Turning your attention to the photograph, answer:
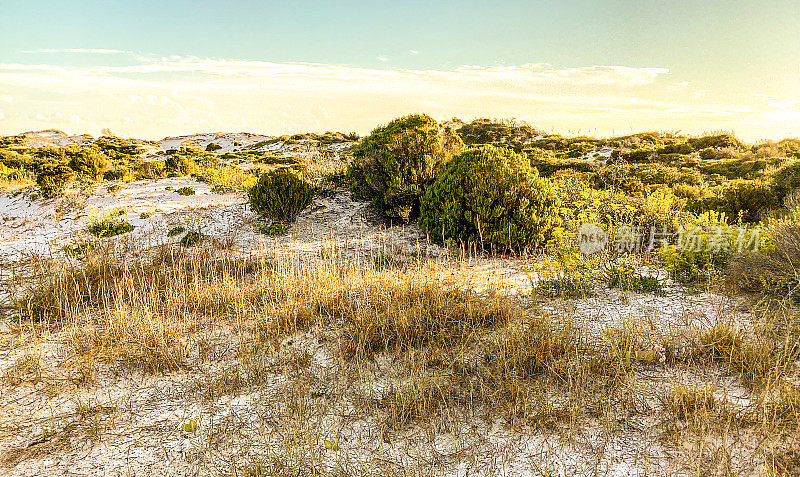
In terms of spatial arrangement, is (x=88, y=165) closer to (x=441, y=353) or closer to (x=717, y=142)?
(x=441, y=353)

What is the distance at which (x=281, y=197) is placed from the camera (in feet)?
30.5

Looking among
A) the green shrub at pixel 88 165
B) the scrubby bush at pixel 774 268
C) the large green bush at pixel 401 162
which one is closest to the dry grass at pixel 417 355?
the scrubby bush at pixel 774 268

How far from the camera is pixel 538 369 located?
12.2 feet

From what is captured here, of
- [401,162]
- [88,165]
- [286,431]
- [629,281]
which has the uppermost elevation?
[401,162]

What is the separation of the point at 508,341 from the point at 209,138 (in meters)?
52.8

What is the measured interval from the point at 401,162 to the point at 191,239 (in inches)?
178

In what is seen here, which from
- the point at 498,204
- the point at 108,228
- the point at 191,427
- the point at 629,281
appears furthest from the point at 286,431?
the point at 108,228

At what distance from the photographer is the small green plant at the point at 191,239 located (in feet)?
27.8

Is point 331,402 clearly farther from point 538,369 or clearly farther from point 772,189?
point 772,189

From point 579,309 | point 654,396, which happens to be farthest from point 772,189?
point 654,396

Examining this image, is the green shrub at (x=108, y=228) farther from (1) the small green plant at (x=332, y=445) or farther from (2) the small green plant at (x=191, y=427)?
(1) the small green plant at (x=332, y=445)

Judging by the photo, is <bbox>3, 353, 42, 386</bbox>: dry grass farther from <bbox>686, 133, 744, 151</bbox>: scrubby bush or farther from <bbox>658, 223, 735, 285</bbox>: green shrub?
<bbox>686, 133, 744, 151</bbox>: scrubby bush

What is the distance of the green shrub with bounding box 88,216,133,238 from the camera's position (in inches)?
374

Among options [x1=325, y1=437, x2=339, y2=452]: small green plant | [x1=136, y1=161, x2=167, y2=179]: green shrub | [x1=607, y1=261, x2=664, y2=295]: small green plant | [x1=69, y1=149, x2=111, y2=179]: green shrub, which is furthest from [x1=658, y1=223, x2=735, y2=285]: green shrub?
[x1=69, y1=149, x2=111, y2=179]: green shrub
